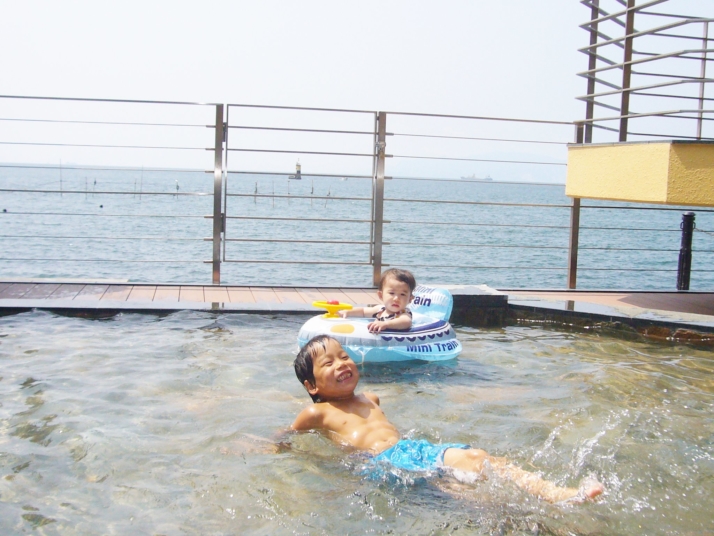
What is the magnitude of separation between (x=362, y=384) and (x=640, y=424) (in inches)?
67.1

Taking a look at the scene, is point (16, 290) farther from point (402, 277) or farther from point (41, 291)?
point (402, 277)

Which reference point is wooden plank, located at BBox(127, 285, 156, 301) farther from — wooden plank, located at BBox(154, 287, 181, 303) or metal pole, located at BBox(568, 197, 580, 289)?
metal pole, located at BBox(568, 197, 580, 289)

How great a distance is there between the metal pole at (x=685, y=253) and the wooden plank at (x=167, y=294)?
5.30 meters

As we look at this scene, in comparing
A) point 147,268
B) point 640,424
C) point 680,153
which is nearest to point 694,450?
point 640,424

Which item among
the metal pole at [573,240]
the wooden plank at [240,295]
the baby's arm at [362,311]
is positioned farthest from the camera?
the metal pole at [573,240]

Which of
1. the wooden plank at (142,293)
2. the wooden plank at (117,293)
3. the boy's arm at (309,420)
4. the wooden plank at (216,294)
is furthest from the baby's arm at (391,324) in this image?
the wooden plank at (117,293)

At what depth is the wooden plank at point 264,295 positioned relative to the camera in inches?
284

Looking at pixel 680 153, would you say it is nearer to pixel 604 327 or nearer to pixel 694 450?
pixel 604 327

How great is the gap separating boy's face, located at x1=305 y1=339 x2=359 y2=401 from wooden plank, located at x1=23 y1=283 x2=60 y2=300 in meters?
3.74

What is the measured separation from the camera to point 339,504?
127 inches

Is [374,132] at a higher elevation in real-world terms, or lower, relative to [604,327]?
higher

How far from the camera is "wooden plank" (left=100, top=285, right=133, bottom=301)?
7043 millimetres

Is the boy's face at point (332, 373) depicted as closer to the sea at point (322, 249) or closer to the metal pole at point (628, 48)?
the metal pole at point (628, 48)

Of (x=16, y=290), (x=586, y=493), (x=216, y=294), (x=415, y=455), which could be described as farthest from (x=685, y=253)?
(x=16, y=290)
